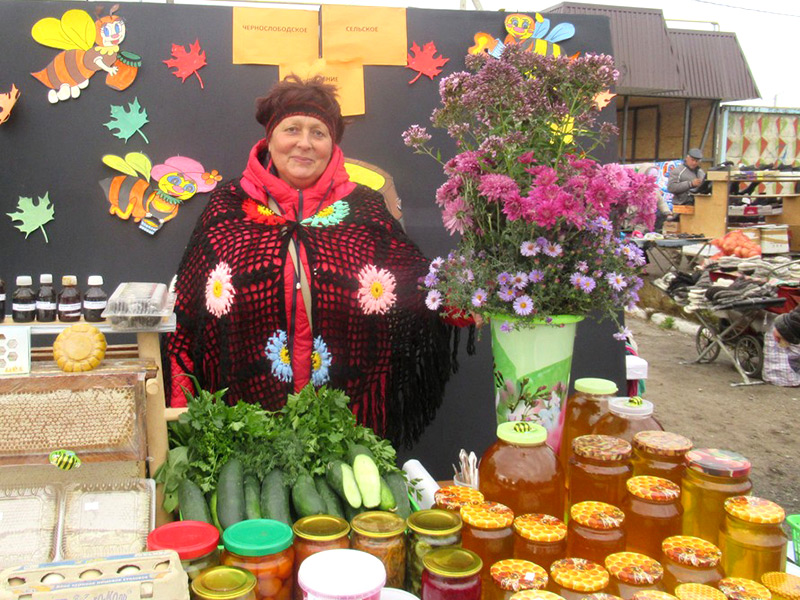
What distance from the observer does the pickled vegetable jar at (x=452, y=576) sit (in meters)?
0.89

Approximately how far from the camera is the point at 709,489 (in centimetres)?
110

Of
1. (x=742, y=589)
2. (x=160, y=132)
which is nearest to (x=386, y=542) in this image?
(x=742, y=589)

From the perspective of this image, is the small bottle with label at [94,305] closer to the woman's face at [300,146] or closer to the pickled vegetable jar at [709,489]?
the woman's face at [300,146]

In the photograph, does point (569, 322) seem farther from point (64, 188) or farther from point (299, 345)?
point (64, 188)

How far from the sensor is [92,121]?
2.66 m

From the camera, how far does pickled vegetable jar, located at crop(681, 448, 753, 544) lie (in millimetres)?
1099

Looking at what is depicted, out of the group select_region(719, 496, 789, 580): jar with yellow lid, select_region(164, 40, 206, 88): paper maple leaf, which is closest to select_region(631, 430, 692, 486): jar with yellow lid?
select_region(719, 496, 789, 580): jar with yellow lid

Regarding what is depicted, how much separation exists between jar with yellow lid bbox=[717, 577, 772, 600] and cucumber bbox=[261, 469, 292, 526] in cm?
71

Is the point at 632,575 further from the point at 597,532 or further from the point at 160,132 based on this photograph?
the point at 160,132

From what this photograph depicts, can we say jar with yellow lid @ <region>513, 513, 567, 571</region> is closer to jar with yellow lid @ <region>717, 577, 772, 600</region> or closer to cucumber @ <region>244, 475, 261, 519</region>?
jar with yellow lid @ <region>717, 577, 772, 600</region>

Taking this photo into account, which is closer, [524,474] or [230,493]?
[524,474]

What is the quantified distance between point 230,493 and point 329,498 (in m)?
0.19

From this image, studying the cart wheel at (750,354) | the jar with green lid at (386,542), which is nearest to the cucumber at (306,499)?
the jar with green lid at (386,542)

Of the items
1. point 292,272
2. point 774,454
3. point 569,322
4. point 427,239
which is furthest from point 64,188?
point 774,454
